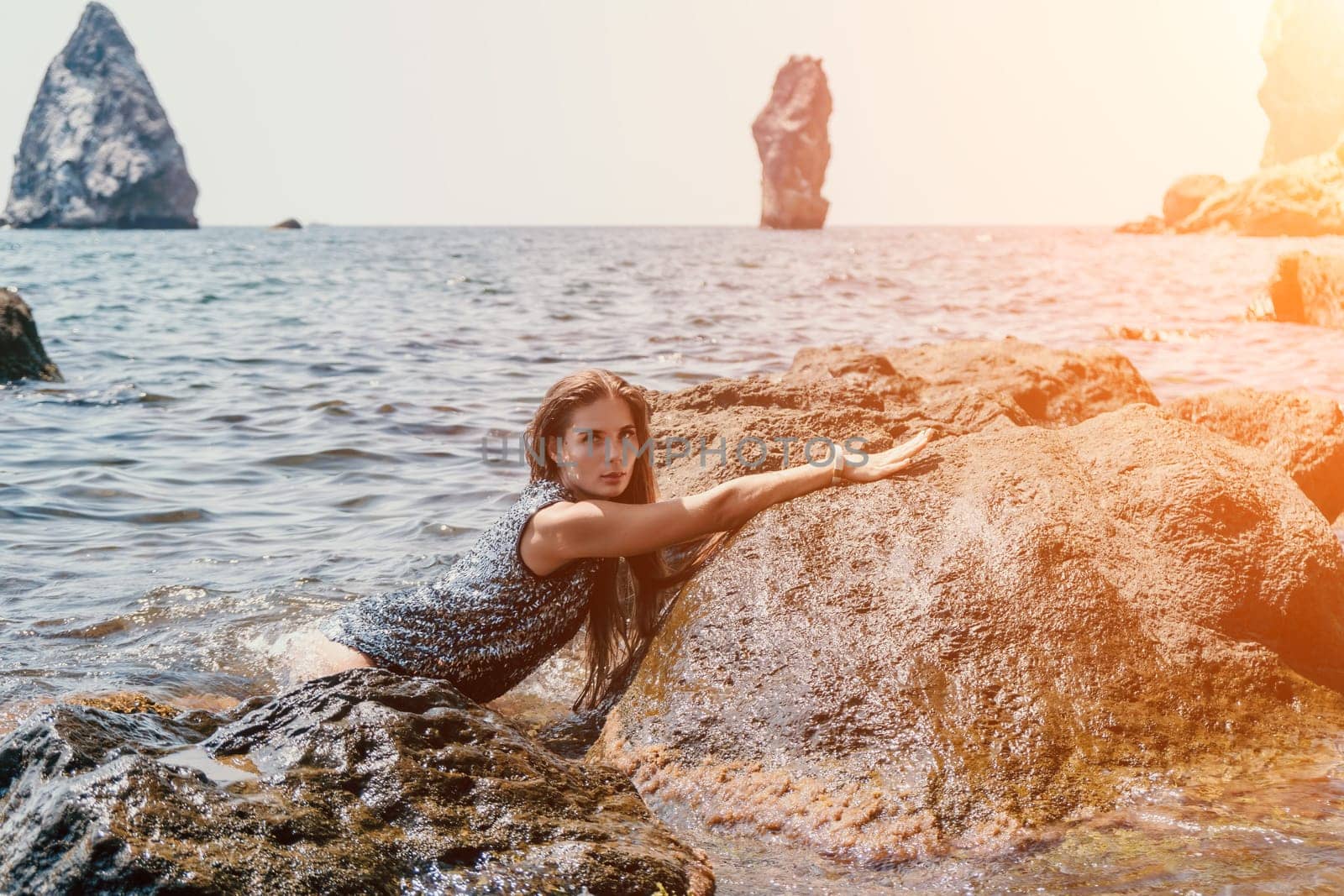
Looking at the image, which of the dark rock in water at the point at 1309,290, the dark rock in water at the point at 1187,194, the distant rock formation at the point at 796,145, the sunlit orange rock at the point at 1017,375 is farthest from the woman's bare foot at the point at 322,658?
the distant rock formation at the point at 796,145

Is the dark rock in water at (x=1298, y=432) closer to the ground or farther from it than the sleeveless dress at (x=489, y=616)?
farther from it

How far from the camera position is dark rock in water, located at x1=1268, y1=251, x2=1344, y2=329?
1702 cm

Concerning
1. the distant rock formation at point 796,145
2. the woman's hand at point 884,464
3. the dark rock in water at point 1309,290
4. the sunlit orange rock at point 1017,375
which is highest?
the distant rock formation at point 796,145

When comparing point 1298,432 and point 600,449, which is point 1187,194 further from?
point 600,449

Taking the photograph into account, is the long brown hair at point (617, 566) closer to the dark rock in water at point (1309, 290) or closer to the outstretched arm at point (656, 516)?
the outstretched arm at point (656, 516)

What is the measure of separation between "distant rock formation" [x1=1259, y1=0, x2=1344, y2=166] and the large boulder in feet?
374

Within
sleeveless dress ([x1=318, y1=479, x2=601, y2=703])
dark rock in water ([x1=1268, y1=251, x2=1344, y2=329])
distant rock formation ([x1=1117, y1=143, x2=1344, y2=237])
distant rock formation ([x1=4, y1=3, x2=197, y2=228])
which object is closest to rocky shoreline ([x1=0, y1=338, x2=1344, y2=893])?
sleeveless dress ([x1=318, y1=479, x2=601, y2=703])

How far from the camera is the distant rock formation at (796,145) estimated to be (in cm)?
10312

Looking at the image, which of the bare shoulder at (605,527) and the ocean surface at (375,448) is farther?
the bare shoulder at (605,527)

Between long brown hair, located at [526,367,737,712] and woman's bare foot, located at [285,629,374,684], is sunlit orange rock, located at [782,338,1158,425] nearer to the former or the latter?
long brown hair, located at [526,367,737,712]

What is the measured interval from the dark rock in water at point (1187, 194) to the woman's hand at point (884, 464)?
309 ft

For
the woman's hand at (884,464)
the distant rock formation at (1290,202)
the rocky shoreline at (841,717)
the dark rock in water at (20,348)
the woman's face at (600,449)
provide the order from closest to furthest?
1. the rocky shoreline at (841,717)
2. the woman's face at (600,449)
3. the woman's hand at (884,464)
4. the dark rock in water at (20,348)
5. the distant rock formation at (1290,202)

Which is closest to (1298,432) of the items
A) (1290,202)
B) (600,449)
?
(600,449)

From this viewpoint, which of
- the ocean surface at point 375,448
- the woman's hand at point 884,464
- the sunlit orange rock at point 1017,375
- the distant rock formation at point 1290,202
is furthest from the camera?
the distant rock formation at point 1290,202
